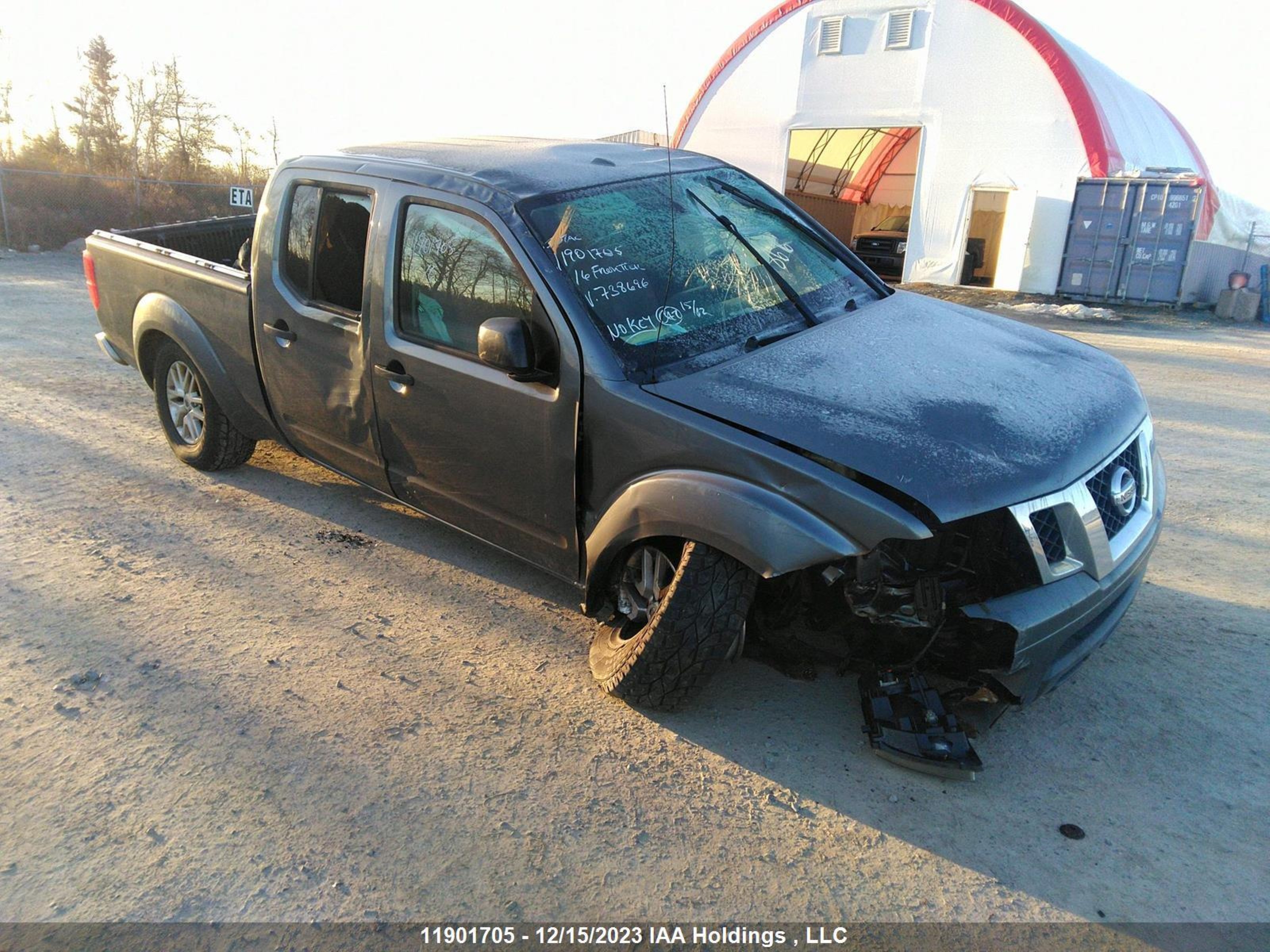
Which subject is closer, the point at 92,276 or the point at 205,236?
the point at 92,276

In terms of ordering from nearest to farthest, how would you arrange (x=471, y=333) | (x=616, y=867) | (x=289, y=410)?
(x=616, y=867)
(x=471, y=333)
(x=289, y=410)

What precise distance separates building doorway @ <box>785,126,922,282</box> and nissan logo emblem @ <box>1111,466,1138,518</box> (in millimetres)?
20336

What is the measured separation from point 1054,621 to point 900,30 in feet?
60.7

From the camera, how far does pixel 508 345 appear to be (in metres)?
3.04

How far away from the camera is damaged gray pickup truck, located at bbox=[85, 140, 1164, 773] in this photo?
104 inches

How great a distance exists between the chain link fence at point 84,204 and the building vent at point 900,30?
1366 centimetres

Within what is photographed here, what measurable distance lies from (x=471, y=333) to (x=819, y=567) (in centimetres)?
164

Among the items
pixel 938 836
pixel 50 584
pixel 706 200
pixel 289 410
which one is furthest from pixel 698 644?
pixel 50 584

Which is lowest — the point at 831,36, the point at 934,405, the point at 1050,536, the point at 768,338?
the point at 1050,536

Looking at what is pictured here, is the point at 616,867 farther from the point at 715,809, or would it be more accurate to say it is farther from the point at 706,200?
the point at 706,200

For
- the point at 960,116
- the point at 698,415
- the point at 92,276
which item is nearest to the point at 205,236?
the point at 92,276

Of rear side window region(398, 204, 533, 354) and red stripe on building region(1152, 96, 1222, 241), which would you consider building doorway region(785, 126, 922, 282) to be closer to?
red stripe on building region(1152, 96, 1222, 241)

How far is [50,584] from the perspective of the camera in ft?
13.1

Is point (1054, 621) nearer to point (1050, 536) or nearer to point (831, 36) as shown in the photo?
point (1050, 536)
